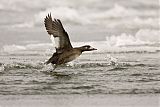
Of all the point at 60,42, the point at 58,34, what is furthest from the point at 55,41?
the point at 58,34

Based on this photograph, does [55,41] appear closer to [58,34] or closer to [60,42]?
[60,42]

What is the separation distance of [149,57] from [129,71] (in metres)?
5.23

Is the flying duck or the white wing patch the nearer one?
the flying duck

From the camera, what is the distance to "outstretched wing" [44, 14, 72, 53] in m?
14.7

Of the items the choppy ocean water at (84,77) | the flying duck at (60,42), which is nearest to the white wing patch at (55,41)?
the flying duck at (60,42)

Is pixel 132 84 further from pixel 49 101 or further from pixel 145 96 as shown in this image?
pixel 49 101

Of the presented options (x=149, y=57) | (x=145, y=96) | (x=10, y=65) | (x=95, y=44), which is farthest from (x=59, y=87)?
(x=95, y=44)

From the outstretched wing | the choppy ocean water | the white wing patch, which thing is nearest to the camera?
the choppy ocean water

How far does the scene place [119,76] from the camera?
1441cm

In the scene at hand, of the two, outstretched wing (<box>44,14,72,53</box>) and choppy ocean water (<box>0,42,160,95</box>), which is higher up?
outstretched wing (<box>44,14,72,53</box>)

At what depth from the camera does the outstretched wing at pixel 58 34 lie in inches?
580

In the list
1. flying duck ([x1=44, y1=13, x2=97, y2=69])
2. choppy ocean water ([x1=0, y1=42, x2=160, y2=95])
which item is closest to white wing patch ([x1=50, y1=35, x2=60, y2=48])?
flying duck ([x1=44, y1=13, x2=97, y2=69])

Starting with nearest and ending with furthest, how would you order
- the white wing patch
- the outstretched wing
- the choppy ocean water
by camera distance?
1. the choppy ocean water
2. the outstretched wing
3. the white wing patch

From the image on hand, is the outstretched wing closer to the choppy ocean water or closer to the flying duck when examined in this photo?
the flying duck
